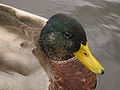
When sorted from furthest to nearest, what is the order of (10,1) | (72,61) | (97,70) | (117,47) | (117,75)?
1. (10,1)
2. (117,47)
3. (117,75)
4. (72,61)
5. (97,70)

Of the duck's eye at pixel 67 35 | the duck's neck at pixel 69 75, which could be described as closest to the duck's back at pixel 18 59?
the duck's neck at pixel 69 75

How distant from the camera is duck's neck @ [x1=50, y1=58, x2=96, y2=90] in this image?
4121mm

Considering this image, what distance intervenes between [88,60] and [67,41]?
30 cm

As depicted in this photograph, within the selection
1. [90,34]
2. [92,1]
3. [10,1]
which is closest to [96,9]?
[92,1]

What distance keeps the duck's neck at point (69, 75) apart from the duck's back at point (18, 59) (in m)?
0.15

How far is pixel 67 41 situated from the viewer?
394 centimetres

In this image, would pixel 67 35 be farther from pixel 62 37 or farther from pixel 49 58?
pixel 49 58

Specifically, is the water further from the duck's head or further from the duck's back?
the duck's back

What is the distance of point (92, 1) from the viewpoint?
6711 mm

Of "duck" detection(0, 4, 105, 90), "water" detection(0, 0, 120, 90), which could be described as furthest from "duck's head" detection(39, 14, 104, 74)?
"water" detection(0, 0, 120, 90)

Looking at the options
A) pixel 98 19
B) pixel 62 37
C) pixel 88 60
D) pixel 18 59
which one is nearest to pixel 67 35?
pixel 62 37

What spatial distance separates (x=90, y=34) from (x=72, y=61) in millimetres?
1809

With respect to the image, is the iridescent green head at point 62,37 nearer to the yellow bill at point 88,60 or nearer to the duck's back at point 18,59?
the yellow bill at point 88,60

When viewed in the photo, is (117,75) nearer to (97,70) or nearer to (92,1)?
(97,70)
